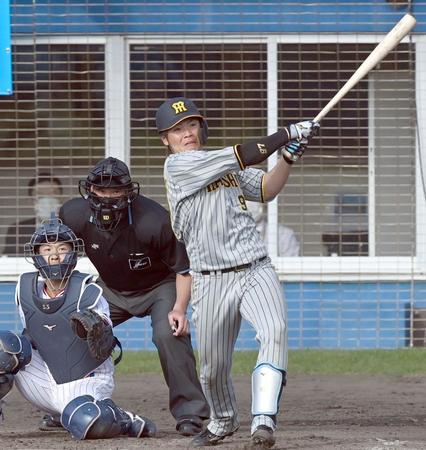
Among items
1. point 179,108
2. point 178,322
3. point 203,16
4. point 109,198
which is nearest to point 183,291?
point 178,322

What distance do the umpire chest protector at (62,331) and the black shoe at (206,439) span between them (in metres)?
0.76

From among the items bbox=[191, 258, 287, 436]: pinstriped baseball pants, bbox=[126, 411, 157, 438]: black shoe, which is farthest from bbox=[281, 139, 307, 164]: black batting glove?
bbox=[126, 411, 157, 438]: black shoe

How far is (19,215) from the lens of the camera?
37.7ft

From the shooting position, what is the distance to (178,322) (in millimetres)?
7348

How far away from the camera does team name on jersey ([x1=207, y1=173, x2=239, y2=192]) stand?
257 inches

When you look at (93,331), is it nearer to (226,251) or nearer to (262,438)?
(226,251)

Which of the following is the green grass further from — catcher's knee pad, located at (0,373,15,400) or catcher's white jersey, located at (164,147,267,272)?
catcher's white jersey, located at (164,147,267,272)

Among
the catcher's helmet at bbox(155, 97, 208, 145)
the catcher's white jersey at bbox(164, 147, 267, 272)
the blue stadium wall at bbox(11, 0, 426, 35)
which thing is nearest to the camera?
the catcher's white jersey at bbox(164, 147, 267, 272)

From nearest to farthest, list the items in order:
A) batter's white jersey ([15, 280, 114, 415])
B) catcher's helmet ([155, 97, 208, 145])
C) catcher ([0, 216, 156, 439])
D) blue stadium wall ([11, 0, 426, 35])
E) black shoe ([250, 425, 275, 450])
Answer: black shoe ([250, 425, 275, 450])
catcher's helmet ([155, 97, 208, 145])
catcher ([0, 216, 156, 439])
batter's white jersey ([15, 280, 114, 415])
blue stadium wall ([11, 0, 426, 35])

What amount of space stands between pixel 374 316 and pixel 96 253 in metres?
4.26

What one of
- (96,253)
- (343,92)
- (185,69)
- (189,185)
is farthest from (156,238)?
(185,69)

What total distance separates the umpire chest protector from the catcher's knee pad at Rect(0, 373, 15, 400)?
9.5 inches

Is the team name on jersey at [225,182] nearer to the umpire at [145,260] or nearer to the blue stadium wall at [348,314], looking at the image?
the umpire at [145,260]

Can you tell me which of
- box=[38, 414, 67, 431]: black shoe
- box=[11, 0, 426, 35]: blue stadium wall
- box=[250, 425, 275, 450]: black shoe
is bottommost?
box=[38, 414, 67, 431]: black shoe
